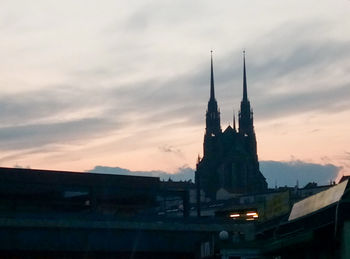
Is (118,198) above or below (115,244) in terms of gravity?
above

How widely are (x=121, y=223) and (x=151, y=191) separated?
24.0m

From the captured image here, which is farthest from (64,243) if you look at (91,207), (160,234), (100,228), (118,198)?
(118,198)

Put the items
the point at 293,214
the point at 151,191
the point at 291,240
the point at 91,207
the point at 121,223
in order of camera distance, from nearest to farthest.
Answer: the point at 291,240 < the point at 293,214 < the point at 121,223 < the point at 91,207 < the point at 151,191

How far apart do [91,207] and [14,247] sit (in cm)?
2133

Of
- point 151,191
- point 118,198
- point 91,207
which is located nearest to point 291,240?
point 91,207

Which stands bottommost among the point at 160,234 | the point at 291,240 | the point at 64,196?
the point at 291,240

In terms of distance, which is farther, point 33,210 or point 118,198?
point 118,198

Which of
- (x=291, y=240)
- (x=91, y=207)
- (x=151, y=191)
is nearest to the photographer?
(x=291, y=240)

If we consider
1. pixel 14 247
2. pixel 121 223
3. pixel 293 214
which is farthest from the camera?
pixel 121 223

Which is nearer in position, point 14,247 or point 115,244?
point 14,247

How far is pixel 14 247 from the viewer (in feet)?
236

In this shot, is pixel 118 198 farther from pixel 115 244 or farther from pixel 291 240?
pixel 291 240

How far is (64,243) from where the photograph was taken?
75.1 meters

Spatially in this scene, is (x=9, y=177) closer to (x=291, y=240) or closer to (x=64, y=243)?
(x=64, y=243)
